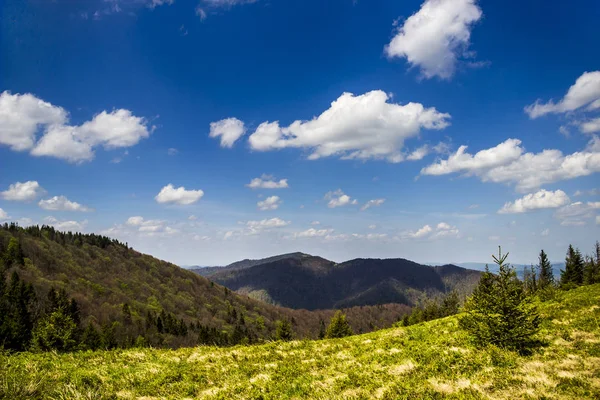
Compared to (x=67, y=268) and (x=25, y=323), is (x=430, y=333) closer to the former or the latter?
(x=25, y=323)

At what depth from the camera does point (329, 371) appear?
13.5m

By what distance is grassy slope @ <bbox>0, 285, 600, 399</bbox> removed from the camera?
402 inches

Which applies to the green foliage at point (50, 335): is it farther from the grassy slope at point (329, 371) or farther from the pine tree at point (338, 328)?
the pine tree at point (338, 328)

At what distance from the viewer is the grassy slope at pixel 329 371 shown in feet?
33.5

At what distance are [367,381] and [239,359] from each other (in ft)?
23.8

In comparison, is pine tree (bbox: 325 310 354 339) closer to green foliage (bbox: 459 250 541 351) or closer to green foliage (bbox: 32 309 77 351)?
green foliage (bbox: 32 309 77 351)

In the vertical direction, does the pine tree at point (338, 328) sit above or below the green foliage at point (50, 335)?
below

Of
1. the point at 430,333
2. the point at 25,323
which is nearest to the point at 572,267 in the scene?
the point at 430,333

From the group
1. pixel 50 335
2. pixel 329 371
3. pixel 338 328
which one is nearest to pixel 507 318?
pixel 329 371

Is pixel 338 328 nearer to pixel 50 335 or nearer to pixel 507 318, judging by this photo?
pixel 50 335

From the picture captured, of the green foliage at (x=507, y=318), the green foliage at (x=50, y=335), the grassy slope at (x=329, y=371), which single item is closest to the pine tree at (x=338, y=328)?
the green foliage at (x=50, y=335)

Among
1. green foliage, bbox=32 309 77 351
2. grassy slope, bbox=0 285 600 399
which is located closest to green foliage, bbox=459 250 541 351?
grassy slope, bbox=0 285 600 399

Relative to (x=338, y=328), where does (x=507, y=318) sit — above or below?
above

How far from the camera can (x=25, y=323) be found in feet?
243
